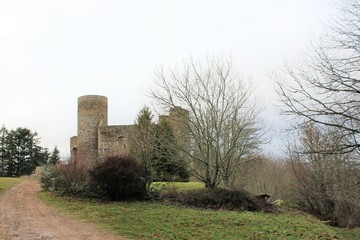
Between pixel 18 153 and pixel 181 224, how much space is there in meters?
37.7

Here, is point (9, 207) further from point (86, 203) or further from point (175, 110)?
point (175, 110)

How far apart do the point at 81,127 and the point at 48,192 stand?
13.4 m

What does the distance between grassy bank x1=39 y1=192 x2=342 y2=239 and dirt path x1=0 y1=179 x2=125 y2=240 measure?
658 millimetres

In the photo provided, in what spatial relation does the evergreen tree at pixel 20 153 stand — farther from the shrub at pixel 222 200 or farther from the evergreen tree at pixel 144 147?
the shrub at pixel 222 200

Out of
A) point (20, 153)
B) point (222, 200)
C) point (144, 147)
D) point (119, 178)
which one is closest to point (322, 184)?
point (222, 200)

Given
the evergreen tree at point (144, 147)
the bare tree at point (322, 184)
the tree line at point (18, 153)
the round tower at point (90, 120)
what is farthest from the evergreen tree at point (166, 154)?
the tree line at point (18, 153)

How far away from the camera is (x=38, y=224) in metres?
11.1

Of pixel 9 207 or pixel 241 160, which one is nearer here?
pixel 9 207

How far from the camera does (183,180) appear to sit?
24.7 metres

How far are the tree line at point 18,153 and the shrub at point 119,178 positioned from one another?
91.5 ft

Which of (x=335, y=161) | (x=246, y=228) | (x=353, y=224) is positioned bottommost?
(x=353, y=224)

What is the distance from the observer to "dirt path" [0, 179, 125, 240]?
9539 millimetres

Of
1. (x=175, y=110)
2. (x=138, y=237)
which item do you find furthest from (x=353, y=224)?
(x=138, y=237)

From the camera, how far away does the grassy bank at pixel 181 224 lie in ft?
33.8
